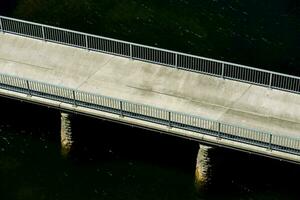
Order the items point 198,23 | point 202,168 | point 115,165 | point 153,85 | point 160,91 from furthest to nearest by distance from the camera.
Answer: point 198,23 → point 153,85 → point 160,91 → point 115,165 → point 202,168

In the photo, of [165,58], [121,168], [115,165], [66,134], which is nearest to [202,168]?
[121,168]

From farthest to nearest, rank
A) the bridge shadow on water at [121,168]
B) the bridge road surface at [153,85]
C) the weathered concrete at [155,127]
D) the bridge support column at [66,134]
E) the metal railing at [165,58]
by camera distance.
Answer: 1. the metal railing at [165,58]
2. the bridge support column at [66,134]
3. the bridge road surface at [153,85]
4. the bridge shadow on water at [121,168]
5. the weathered concrete at [155,127]

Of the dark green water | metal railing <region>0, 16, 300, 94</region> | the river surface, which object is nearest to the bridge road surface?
metal railing <region>0, 16, 300, 94</region>

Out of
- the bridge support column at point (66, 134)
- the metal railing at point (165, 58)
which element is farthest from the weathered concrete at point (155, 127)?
the metal railing at point (165, 58)

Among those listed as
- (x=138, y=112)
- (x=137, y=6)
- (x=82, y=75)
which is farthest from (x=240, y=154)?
(x=137, y=6)

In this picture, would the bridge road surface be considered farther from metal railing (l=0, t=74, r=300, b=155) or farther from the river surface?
the river surface

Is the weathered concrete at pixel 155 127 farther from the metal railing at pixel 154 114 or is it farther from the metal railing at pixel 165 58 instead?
the metal railing at pixel 165 58

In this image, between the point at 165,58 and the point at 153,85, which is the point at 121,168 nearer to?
the point at 153,85

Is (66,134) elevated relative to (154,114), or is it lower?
lower
